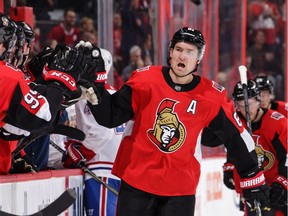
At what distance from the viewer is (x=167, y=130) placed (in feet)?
12.2

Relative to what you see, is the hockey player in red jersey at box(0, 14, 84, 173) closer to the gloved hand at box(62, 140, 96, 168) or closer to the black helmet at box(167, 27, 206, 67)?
the black helmet at box(167, 27, 206, 67)

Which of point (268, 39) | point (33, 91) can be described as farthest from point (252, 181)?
point (268, 39)

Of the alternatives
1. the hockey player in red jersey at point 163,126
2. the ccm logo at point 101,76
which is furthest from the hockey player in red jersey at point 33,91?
the hockey player in red jersey at point 163,126

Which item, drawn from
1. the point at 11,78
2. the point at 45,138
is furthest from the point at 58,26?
the point at 11,78

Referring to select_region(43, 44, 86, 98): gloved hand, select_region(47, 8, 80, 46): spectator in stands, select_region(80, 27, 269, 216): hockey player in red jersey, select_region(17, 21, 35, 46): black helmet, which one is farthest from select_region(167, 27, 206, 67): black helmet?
select_region(47, 8, 80, 46): spectator in stands

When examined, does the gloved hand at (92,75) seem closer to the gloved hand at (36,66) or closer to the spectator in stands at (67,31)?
the gloved hand at (36,66)

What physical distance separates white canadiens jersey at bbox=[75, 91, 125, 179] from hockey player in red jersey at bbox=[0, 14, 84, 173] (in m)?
0.98

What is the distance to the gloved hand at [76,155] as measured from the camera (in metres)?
4.32

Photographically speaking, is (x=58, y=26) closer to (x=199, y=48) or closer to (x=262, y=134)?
(x=262, y=134)

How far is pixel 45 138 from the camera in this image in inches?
163

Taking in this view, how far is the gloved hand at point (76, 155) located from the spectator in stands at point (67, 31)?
1.23 meters

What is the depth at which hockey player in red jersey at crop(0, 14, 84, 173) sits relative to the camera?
9.93 feet

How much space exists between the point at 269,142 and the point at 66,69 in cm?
222

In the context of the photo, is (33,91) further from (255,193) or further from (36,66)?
(255,193)
